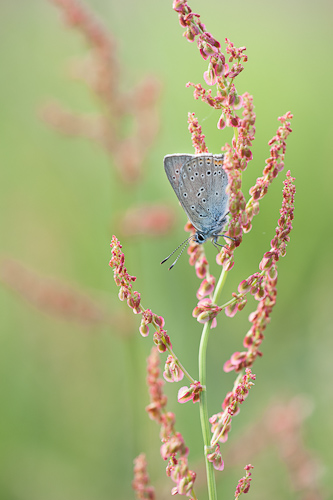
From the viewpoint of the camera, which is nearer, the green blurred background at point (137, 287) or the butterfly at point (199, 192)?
the butterfly at point (199, 192)

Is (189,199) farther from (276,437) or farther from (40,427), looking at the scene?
(40,427)

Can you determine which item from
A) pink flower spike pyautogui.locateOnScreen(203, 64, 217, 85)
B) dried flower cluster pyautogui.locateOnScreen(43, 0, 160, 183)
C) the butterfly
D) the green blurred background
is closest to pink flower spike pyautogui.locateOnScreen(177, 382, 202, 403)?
the butterfly

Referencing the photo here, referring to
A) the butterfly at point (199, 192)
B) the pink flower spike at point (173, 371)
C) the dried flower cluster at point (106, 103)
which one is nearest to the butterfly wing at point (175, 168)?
the butterfly at point (199, 192)

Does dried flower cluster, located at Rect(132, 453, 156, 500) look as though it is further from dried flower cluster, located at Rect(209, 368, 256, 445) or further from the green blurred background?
the green blurred background

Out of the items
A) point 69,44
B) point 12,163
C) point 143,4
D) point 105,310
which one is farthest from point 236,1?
point 105,310

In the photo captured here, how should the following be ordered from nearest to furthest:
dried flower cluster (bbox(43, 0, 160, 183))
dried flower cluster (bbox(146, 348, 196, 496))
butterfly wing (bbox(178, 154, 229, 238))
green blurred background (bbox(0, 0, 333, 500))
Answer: dried flower cluster (bbox(146, 348, 196, 496)) → butterfly wing (bbox(178, 154, 229, 238)) → dried flower cluster (bbox(43, 0, 160, 183)) → green blurred background (bbox(0, 0, 333, 500))

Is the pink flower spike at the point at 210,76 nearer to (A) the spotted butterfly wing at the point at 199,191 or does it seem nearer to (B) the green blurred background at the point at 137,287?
(A) the spotted butterfly wing at the point at 199,191

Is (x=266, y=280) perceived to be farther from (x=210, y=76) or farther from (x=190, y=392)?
(x=210, y=76)
